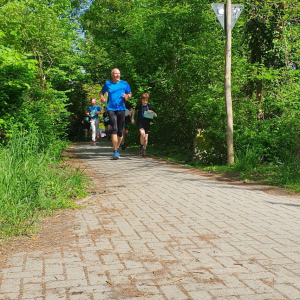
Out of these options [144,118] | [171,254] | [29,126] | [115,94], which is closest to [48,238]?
[171,254]

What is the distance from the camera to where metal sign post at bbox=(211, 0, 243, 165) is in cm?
996

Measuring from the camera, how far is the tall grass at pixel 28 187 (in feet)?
17.0

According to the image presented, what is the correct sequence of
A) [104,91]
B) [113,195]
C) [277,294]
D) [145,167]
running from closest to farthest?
[277,294], [113,195], [145,167], [104,91]

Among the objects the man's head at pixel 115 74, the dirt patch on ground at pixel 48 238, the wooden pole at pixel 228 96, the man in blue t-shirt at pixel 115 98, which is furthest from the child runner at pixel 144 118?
the dirt patch on ground at pixel 48 238

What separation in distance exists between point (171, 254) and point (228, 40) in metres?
6.93

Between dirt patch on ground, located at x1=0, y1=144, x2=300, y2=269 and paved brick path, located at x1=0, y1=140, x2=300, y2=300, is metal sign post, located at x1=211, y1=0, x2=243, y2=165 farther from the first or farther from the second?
dirt patch on ground, located at x1=0, y1=144, x2=300, y2=269

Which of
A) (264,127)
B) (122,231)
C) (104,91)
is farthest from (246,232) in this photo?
(104,91)

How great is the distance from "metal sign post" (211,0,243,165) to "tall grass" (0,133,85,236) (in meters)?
4.00

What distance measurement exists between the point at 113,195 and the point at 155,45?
8870mm

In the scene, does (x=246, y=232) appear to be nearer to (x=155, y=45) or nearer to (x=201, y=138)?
(x=201, y=138)

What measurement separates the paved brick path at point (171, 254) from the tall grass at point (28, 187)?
0.45 m

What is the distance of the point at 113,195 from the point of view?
716 cm

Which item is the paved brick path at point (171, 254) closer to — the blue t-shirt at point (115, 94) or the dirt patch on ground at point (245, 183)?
the dirt patch on ground at point (245, 183)

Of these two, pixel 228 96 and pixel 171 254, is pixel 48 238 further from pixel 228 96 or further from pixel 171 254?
pixel 228 96
